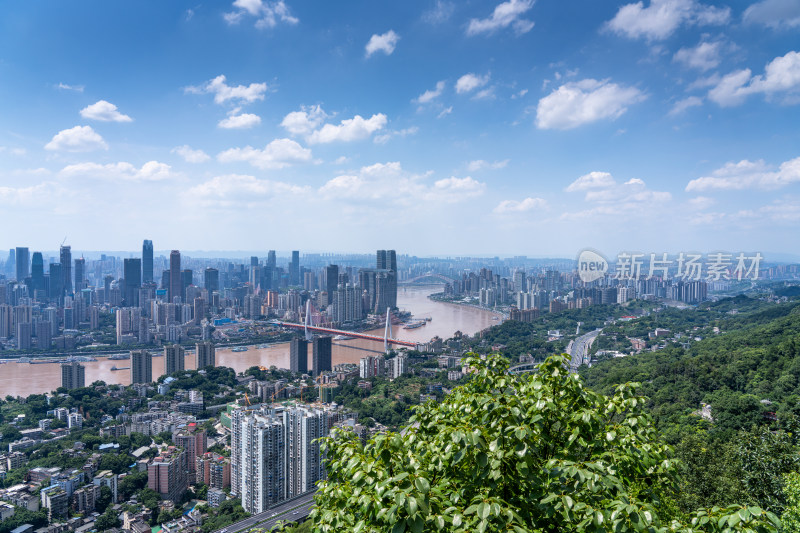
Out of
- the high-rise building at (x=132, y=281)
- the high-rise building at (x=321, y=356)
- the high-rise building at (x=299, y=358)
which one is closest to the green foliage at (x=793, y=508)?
the high-rise building at (x=321, y=356)

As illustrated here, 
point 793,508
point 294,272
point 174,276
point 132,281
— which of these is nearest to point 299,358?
point 793,508

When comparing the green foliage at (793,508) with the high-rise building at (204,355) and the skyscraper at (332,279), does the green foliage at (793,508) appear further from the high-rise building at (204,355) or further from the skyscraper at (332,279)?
the skyscraper at (332,279)

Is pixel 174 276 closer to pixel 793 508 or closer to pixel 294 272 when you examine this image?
pixel 294 272

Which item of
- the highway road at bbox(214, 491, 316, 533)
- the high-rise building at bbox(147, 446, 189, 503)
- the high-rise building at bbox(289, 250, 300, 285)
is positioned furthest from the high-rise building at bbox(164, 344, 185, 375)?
the high-rise building at bbox(289, 250, 300, 285)

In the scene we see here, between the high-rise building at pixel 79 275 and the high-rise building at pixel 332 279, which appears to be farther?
the high-rise building at pixel 332 279

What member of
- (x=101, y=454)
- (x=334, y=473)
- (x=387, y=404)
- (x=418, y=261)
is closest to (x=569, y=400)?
(x=334, y=473)

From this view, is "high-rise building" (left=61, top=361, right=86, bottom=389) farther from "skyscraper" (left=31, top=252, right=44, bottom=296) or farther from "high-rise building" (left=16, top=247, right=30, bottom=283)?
"high-rise building" (left=16, top=247, right=30, bottom=283)
